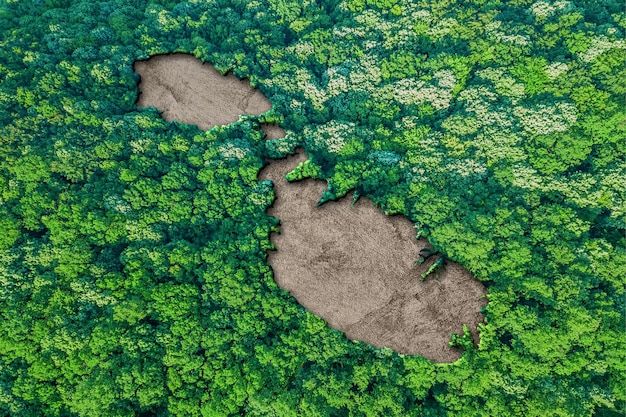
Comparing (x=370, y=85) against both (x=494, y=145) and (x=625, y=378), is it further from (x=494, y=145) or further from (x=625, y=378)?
(x=625, y=378)

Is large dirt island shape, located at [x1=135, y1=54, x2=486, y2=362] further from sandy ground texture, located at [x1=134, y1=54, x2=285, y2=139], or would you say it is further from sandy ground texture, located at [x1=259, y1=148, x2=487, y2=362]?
sandy ground texture, located at [x1=134, y1=54, x2=285, y2=139]

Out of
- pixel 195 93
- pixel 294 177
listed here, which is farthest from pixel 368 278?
pixel 195 93

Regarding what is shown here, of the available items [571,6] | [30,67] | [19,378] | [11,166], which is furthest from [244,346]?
[571,6]

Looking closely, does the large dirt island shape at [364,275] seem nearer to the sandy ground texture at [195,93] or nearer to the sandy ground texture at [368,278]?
the sandy ground texture at [368,278]

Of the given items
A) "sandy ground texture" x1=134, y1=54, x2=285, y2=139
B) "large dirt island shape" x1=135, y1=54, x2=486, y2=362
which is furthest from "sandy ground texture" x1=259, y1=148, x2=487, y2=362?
"sandy ground texture" x1=134, y1=54, x2=285, y2=139

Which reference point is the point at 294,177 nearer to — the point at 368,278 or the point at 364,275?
the point at 364,275

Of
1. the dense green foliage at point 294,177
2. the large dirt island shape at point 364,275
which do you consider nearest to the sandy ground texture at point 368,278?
the large dirt island shape at point 364,275
